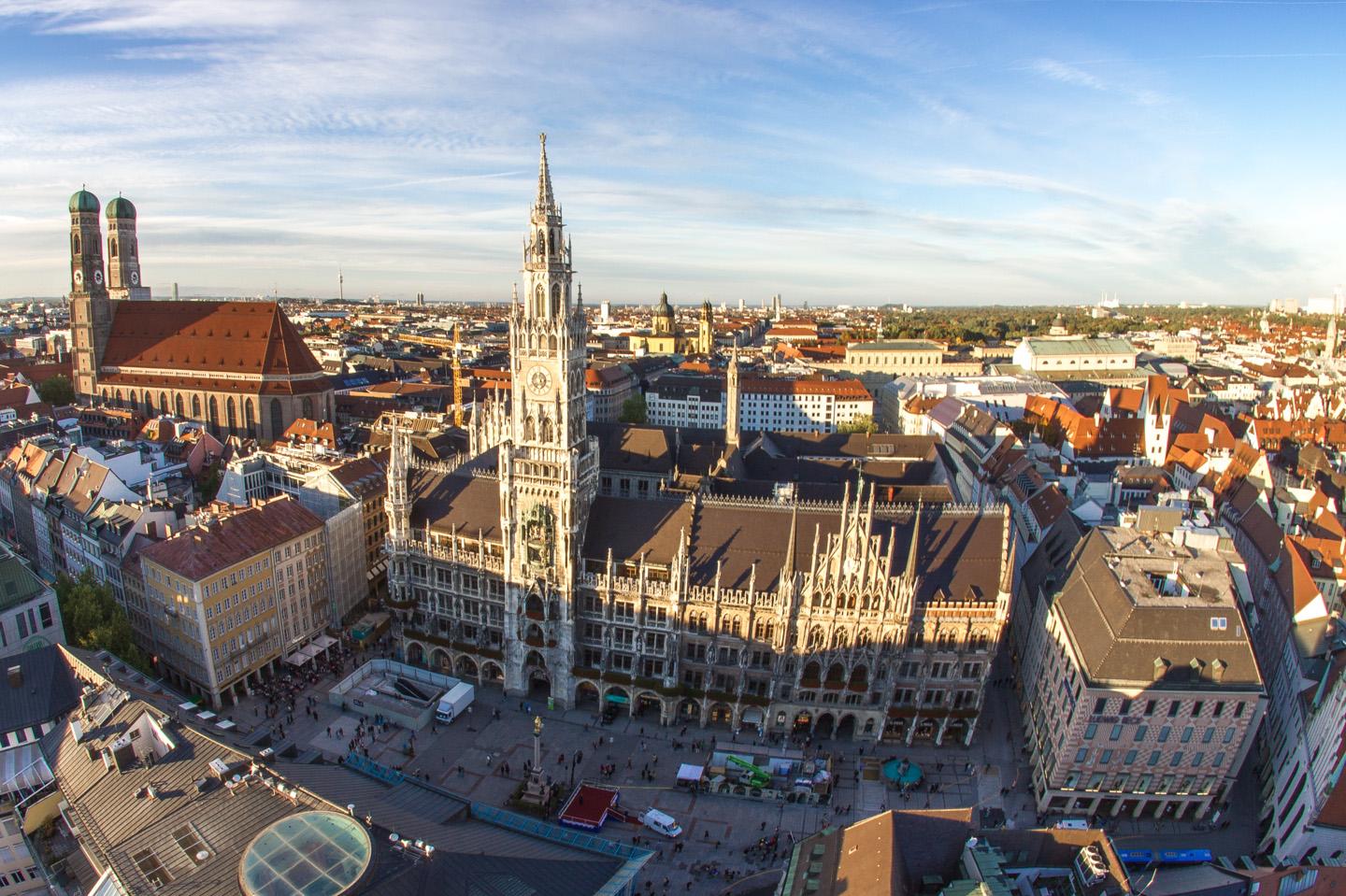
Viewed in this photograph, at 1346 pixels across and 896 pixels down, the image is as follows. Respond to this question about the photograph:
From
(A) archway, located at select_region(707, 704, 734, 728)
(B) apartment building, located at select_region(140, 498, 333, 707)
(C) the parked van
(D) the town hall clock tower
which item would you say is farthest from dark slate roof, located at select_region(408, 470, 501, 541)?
(C) the parked van

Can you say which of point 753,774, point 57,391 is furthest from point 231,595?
point 57,391

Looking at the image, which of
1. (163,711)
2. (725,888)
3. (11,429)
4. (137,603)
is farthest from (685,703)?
(11,429)

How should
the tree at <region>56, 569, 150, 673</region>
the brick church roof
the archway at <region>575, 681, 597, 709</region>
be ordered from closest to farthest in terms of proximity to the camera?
1. the tree at <region>56, 569, 150, 673</region>
2. the archway at <region>575, 681, 597, 709</region>
3. the brick church roof

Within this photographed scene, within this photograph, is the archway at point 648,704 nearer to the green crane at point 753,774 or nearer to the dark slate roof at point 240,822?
the green crane at point 753,774

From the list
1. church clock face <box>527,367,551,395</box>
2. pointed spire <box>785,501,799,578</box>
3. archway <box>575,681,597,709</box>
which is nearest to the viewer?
pointed spire <box>785,501,799,578</box>

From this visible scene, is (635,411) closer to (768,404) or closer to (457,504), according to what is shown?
(768,404)

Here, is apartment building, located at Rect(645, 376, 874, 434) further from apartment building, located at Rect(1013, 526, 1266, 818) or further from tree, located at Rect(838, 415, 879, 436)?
apartment building, located at Rect(1013, 526, 1266, 818)

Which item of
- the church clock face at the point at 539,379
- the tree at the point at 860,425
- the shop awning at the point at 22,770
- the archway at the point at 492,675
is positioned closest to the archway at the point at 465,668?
the archway at the point at 492,675
